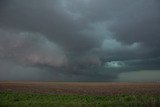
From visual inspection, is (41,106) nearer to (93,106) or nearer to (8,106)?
(8,106)

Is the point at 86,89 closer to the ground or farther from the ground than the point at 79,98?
farther from the ground

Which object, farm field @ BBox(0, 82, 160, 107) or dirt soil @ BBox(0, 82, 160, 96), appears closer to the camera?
farm field @ BBox(0, 82, 160, 107)

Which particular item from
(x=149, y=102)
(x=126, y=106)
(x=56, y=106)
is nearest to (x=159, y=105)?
(x=149, y=102)

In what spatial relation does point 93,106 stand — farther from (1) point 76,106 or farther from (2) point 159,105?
(2) point 159,105

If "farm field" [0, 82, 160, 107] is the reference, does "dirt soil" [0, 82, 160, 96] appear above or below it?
above

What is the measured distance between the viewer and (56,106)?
1206 inches

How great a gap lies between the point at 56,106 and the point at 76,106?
2.41 meters

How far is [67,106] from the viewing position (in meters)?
30.0

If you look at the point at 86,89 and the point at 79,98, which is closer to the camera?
the point at 79,98

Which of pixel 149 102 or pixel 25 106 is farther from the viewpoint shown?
pixel 25 106

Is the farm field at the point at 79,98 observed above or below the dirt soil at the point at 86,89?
below

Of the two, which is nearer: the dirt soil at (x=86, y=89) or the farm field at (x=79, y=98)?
the farm field at (x=79, y=98)

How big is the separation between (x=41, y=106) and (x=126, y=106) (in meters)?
9.11

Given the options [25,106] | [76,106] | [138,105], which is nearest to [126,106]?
[138,105]
